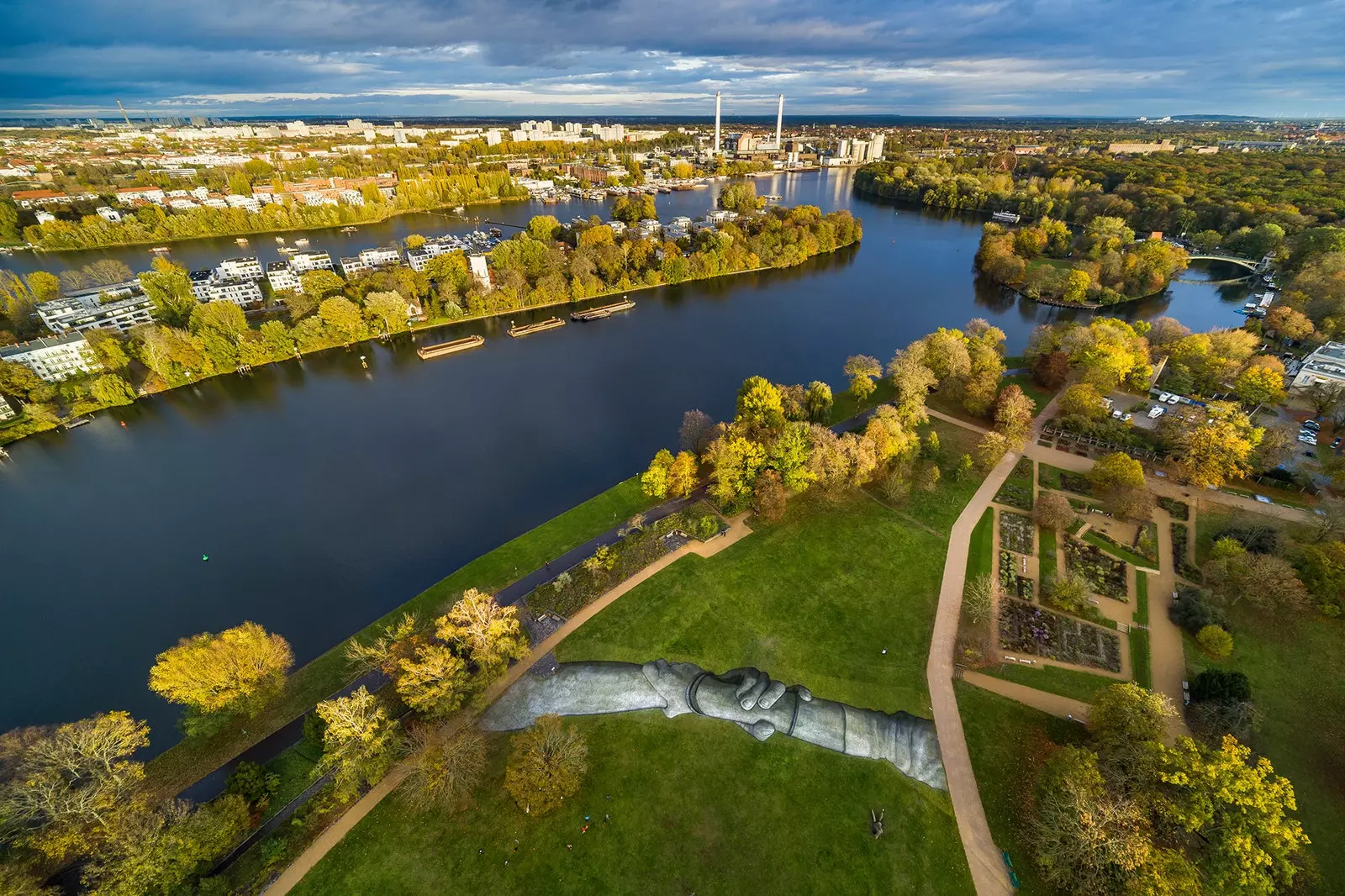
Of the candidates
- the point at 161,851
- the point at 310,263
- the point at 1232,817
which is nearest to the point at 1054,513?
the point at 1232,817

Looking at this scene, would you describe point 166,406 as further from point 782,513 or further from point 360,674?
point 782,513

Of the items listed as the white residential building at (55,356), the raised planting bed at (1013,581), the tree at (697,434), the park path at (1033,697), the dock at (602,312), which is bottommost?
the park path at (1033,697)

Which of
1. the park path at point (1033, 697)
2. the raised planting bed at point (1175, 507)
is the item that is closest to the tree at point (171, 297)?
the park path at point (1033, 697)

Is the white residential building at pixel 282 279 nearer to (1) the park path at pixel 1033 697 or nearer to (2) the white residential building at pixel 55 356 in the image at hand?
(2) the white residential building at pixel 55 356

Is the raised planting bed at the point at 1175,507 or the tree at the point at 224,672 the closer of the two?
the tree at the point at 224,672

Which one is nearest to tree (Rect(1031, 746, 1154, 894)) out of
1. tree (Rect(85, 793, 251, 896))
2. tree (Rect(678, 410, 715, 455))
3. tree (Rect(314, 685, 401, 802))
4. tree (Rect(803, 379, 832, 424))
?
tree (Rect(314, 685, 401, 802))

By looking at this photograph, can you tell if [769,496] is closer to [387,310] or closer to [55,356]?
[387,310]

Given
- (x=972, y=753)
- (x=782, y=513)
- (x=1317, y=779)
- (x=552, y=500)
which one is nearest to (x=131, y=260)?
(x=552, y=500)
